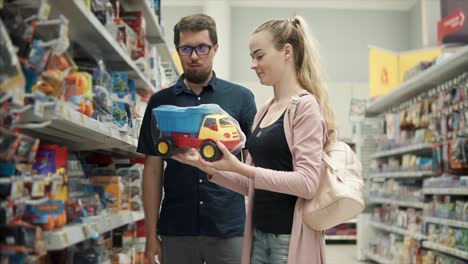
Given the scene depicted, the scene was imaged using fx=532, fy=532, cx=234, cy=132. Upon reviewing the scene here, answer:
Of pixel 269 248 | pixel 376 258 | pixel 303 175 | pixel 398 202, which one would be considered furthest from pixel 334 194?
pixel 376 258

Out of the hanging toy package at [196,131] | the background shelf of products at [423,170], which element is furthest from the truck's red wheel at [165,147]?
the background shelf of products at [423,170]

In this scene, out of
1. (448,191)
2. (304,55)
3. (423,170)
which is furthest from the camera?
(423,170)

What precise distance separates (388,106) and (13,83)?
22.0ft

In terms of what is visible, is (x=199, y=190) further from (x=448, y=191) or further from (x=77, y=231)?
(x=448, y=191)

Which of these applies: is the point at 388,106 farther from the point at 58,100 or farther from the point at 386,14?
the point at 58,100

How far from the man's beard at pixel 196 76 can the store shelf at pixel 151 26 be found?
97cm

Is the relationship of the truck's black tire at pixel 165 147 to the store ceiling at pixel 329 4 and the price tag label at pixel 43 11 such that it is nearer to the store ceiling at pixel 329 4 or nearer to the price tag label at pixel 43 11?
the price tag label at pixel 43 11

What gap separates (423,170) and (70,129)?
4438 mm

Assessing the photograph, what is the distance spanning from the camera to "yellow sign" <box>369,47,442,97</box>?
7.99 meters

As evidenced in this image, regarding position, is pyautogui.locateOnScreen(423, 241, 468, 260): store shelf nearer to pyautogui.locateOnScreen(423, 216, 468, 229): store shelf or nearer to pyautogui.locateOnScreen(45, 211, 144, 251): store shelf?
pyautogui.locateOnScreen(423, 216, 468, 229): store shelf

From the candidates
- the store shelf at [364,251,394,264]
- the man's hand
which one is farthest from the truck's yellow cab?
the store shelf at [364,251,394,264]

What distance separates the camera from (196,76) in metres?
2.37

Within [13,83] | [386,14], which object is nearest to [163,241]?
[13,83]

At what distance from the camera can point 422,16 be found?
11.3 m
